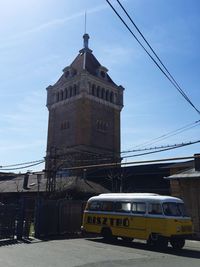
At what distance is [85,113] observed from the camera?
6066 centimetres

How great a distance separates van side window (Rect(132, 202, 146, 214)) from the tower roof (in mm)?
47378

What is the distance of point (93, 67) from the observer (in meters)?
67.6

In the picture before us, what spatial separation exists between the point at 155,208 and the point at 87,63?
5173 centimetres

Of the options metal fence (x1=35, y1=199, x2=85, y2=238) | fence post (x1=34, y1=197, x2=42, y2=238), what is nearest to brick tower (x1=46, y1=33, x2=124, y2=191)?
metal fence (x1=35, y1=199, x2=85, y2=238)

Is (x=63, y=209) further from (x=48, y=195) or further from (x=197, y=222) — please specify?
(x=197, y=222)

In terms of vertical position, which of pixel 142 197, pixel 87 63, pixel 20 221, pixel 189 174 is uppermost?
pixel 87 63

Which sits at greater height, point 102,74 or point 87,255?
point 102,74

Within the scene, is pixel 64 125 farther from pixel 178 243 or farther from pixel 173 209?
pixel 178 243

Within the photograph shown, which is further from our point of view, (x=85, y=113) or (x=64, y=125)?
(x=64, y=125)

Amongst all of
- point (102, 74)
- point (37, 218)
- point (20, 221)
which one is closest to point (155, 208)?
point (37, 218)

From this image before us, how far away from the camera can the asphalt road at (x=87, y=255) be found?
1288 cm

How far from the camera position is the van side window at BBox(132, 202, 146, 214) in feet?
62.2

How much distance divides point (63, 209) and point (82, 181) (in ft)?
51.7

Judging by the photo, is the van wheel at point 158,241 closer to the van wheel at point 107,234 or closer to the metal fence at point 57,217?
the van wheel at point 107,234
